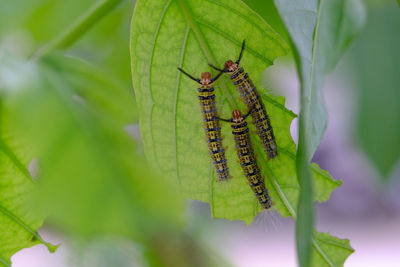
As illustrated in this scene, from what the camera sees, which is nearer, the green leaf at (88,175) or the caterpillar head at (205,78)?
the green leaf at (88,175)

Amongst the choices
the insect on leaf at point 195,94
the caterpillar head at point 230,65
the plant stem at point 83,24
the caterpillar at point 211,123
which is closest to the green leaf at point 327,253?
the insect on leaf at point 195,94

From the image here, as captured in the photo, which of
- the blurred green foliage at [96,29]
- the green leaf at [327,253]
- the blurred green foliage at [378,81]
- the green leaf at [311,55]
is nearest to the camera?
the green leaf at [311,55]

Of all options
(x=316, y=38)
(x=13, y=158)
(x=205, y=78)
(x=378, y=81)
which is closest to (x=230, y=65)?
(x=205, y=78)

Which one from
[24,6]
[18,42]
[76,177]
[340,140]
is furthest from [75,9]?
[340,140]

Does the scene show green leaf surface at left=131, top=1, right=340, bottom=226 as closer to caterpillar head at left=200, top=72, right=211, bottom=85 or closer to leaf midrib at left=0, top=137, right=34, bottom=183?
caterpillar head at left=200, top=72, right=211, bottom=85

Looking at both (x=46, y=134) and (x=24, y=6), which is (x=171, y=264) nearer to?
(x=46, y=134)

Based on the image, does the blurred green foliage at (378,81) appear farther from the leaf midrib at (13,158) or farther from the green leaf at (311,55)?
the leaf midrib at (13,158)

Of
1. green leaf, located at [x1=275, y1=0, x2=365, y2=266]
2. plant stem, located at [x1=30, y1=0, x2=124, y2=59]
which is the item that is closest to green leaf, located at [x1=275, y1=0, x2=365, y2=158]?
green leaf, located at [x1=275, y1=0, x2=365, y2=266]
